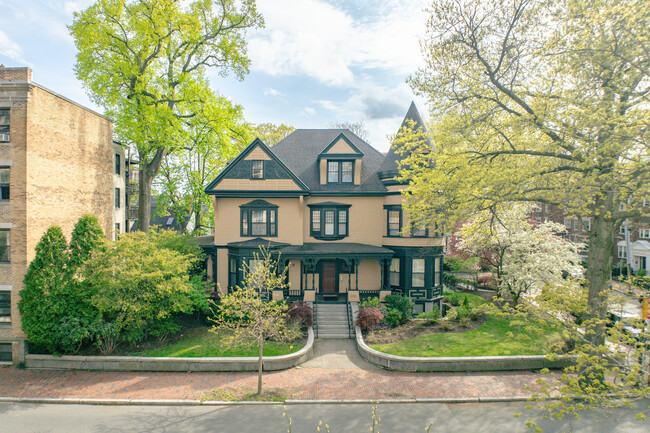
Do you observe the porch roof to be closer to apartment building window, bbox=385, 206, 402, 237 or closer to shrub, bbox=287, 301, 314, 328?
apartment building window, bbox=385, 206, 402, 237

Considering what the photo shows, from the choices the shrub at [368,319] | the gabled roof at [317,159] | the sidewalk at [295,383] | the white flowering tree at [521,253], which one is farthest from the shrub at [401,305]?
the gabled roof at [317,159]

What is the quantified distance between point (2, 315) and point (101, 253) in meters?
5.27

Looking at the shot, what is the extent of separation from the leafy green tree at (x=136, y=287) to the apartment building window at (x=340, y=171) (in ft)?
38.3

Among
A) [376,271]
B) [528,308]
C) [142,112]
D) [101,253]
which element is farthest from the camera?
[376,271]

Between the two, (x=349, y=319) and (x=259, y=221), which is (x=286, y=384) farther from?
(x=259, y=221)

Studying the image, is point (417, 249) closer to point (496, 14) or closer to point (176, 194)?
point (496, 14)

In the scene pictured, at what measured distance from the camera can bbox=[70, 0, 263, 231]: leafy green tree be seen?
2038cm

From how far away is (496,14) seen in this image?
13211 mm

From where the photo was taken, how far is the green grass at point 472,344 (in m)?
15.0

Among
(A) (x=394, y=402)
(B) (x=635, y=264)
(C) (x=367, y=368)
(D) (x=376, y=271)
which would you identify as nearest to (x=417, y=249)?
(D) (x=376, y=271)

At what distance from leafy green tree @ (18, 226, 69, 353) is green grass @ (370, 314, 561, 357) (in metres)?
14.4

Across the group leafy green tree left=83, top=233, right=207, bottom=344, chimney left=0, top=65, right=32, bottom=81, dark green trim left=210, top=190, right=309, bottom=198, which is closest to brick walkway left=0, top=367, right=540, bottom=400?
leafy green tree left=83, top=233, right=207, bottom=344

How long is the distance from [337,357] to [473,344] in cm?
657

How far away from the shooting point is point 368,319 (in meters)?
18.0
